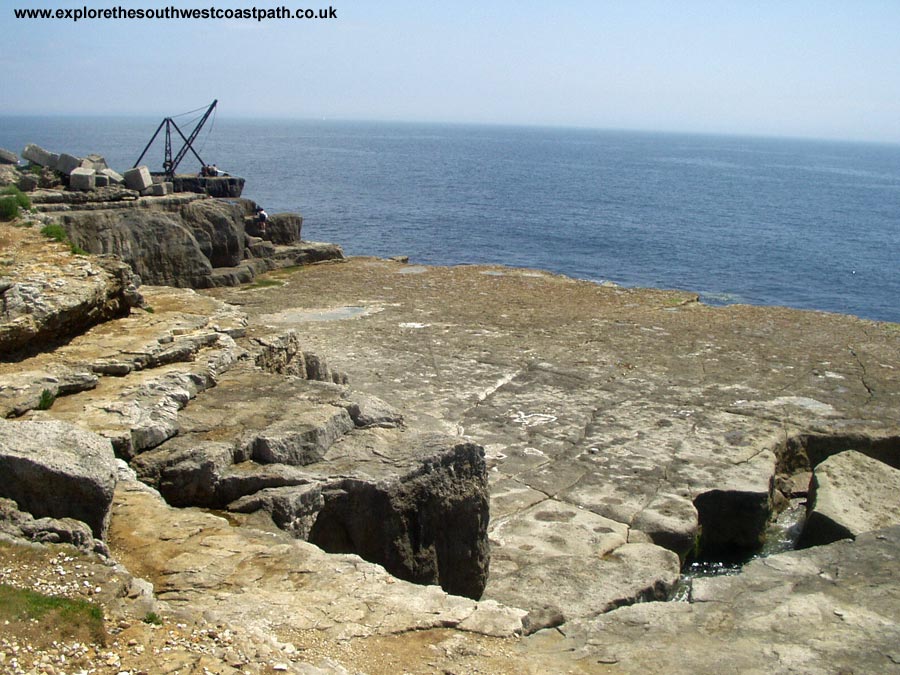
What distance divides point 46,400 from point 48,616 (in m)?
3.19

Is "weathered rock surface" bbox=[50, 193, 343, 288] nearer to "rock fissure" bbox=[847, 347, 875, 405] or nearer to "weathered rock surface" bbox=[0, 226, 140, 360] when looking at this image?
"weathered rock surface" bbox=[0, 226, 140, 360]

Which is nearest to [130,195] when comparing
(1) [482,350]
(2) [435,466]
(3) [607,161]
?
(1) [482,350]

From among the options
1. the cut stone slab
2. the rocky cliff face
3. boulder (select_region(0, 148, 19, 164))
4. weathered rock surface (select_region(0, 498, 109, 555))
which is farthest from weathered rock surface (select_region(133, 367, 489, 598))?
boulder (select_region(0, 148, 19, 164))

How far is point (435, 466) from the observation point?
6.43 m

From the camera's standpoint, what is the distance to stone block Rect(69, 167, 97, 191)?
1764 cm

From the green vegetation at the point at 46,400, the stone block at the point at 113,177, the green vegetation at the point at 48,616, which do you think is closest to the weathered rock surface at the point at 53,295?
the green vegetation at the point at 46,400

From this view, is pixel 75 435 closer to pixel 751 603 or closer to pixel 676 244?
pixel 751 603

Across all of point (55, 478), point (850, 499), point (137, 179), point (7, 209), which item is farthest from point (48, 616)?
point (137, 179)

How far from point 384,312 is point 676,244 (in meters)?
33.9

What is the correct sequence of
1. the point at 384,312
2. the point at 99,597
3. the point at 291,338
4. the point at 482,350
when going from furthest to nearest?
the point at 384,312, the point at 482,350, the point at 291,338, the point at 99,597

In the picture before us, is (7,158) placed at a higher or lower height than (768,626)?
higher

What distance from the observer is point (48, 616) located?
153 inches

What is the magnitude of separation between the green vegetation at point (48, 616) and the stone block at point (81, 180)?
1528 cm

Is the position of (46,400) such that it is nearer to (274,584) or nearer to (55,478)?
(55,478)
